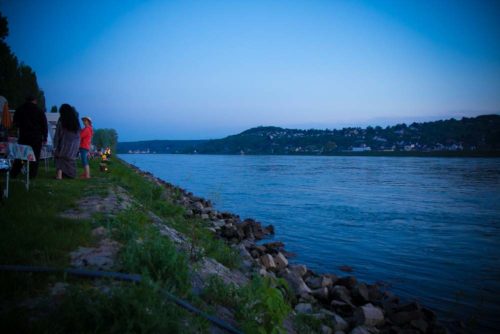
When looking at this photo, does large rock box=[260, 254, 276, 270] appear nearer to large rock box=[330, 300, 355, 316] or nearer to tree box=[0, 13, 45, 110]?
large rock box=[330, 300, 355, 316]

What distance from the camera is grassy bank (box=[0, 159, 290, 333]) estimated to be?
2.75 metres

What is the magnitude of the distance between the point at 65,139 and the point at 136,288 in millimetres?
9167

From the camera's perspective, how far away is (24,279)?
3.22 m

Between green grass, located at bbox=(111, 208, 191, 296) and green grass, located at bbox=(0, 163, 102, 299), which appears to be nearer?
green grass, located at bbox=(0, 163, 102, 299)

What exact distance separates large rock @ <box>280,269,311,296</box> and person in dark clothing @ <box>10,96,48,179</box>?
7.99 meters

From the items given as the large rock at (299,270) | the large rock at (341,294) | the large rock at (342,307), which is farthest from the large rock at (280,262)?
the large rock at (342,307)

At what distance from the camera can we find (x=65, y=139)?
1052 centimetres

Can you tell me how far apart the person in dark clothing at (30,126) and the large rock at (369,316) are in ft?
31.4

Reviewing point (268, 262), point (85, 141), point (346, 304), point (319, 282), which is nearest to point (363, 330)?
point (346, 304)

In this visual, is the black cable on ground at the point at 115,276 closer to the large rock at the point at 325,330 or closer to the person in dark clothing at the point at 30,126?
the large rock at the point at 325,330

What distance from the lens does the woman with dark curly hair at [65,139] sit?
34.2 ft

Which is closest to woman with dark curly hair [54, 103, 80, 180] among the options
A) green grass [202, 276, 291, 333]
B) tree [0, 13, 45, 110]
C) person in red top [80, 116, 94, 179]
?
person in red top [80, 116, 94, 179]

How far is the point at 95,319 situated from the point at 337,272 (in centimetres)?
819

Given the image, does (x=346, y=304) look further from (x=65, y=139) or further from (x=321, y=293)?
(x=65, y=139)
